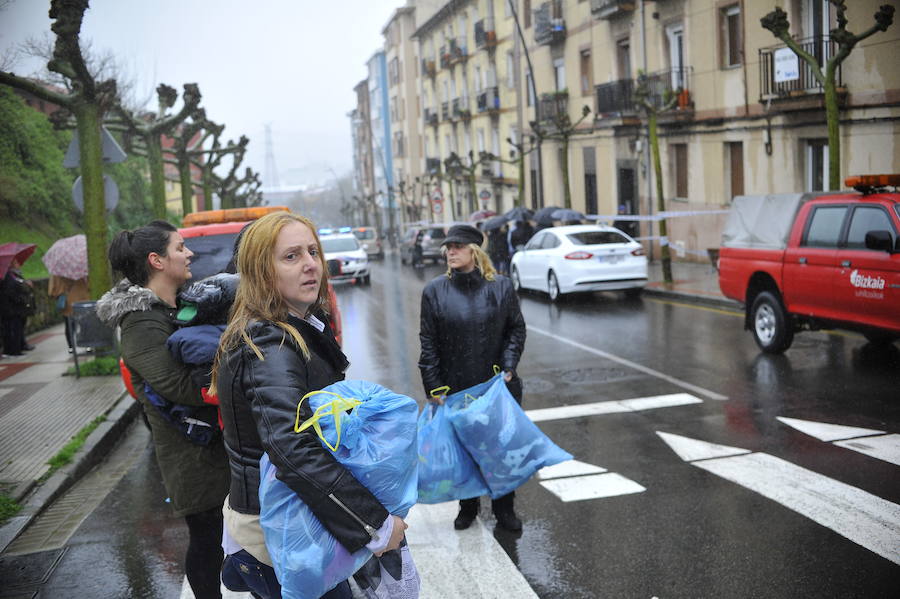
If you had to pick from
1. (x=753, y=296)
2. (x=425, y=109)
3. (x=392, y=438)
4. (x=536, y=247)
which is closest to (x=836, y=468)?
(x=392, y=438)

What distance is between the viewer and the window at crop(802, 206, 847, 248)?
9883 mm

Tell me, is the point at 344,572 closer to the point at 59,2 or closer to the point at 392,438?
the point at 392,438

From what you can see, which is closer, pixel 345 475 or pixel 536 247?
pixel 345 475

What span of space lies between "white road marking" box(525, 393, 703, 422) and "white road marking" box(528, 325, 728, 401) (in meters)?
0.22

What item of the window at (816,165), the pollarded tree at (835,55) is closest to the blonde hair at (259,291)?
the pollarded tree at (835,55)

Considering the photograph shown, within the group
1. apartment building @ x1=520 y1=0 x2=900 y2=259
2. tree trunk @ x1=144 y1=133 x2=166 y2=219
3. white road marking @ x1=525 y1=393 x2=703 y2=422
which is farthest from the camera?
tree trunk @ x1=144 y1=133 x2=166 y2=219

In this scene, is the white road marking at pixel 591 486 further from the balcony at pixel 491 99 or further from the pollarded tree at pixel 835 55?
the balcony at pixel 491 99

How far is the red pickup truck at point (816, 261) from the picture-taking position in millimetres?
9188

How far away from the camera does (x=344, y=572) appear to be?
8.68 ft

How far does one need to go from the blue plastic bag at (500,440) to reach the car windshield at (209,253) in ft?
17.1

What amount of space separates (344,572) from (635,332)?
453 inches

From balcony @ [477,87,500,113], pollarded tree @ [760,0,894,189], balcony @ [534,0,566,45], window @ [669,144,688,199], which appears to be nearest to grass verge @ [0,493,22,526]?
pollarded tree @ [760,0,894,189]

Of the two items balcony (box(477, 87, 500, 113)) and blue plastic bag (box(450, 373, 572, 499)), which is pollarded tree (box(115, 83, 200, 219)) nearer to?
blue plastic bag (box(450, 373, 572, 499))

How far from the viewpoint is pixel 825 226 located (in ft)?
33.1
